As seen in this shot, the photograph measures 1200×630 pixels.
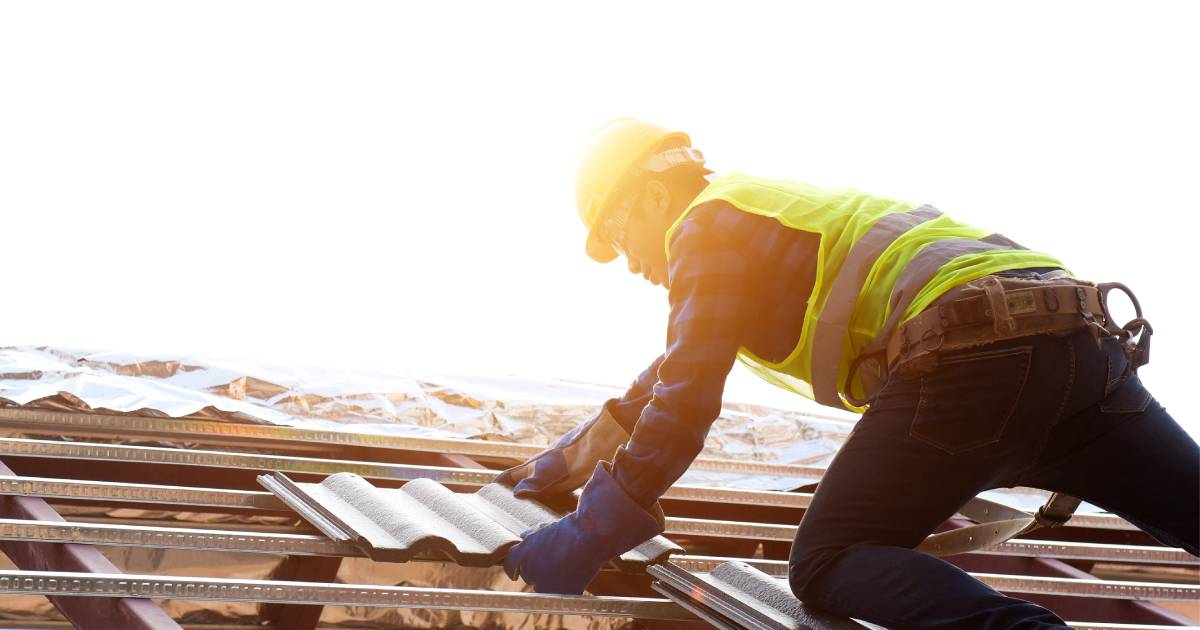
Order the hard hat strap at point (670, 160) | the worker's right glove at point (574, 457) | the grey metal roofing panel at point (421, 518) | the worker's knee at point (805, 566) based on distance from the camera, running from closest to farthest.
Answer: the worker's knee at point (805, 566) → the grey metal roofing panel at point (421, 518) → the hard hat strap at point (670, 160) → the worker's right glove at point (574, 457)

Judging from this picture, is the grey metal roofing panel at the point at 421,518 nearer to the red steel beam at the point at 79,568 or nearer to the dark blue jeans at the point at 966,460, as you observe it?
the red steel beam at the point at 79,568

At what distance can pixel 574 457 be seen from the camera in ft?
8.75

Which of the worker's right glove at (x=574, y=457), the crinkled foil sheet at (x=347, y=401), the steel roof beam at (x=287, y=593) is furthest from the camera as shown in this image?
the crinkled foil sheet at (x=347, y=401)

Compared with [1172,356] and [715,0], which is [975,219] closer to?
[1172,356]

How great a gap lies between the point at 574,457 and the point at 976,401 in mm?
1101

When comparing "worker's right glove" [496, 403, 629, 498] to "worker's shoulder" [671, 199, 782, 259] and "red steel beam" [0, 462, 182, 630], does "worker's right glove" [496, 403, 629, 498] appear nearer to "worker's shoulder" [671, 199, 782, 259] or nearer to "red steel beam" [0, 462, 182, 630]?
"worker's shoulder" [671, 199, 782, 259]

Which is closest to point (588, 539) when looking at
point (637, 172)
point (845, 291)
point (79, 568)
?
point (845, 291)

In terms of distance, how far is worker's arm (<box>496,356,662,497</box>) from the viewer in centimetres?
263

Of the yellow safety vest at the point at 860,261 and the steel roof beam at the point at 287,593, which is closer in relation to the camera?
the steel roof beam at the point at 287,593

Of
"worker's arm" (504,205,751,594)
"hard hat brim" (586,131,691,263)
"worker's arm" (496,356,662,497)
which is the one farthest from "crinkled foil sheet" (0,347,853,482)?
"worker's arm" (504,205,751,594)

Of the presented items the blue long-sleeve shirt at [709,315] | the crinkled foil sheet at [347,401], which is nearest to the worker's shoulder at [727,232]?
the blue long-sleeve shirt at [709,315]

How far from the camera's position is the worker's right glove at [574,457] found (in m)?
2.63

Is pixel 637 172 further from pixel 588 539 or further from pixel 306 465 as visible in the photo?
pixel 306 465

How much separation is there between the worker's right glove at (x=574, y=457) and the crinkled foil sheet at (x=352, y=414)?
0.53 metres
